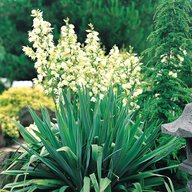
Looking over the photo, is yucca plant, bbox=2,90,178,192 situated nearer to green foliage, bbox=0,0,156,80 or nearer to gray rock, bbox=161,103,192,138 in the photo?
gray rock, bbox=161,103,192,138

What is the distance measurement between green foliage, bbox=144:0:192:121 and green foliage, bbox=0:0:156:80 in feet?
27.2

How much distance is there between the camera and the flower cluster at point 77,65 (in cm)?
503

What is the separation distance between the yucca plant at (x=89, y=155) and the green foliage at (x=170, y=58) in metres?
0.54

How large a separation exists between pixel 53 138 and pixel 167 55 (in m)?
1.49

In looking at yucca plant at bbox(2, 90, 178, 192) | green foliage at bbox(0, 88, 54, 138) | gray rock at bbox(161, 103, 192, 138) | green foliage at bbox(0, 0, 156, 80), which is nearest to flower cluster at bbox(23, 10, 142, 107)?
yucca plant at bbox(2, 90, 178, 192)

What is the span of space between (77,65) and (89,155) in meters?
1.63

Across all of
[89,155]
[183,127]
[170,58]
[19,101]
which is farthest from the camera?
[19,101]

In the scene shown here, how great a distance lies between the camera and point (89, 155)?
3.75 metres

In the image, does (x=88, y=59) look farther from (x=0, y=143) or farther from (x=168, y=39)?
(x=0, y=143)

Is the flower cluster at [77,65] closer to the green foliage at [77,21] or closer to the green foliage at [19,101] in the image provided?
the green foliage at [19,101]

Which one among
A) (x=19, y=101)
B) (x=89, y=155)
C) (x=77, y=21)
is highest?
(x=77, y=21)

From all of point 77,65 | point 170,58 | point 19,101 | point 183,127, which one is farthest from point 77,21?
point 183,127

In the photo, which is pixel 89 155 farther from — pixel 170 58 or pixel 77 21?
pixel 77 21

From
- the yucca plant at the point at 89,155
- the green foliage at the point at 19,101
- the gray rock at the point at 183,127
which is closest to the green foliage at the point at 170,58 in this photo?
the yucca plant at the point at 89,155
